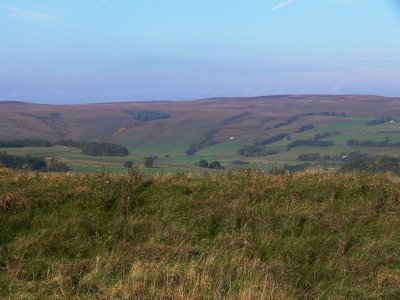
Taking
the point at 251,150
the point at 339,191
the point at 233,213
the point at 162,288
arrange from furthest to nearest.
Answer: the point at 251,150 → the point at 339,191 → the point at 233,213 → the point at 162,288

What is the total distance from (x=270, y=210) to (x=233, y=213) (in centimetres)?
67

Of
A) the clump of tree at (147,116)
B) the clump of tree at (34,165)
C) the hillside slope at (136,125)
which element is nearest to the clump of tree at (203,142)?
the hillside slope at (136,125)

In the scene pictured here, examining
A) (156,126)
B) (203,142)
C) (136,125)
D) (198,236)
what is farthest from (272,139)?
(198,236)

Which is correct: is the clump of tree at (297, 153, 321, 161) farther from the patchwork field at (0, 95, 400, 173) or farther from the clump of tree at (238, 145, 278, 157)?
the clump of tree at (238, 145, 278, 157)

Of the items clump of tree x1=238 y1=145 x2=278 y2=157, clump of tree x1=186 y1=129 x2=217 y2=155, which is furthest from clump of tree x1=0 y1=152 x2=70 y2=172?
clump of tree x1=186 y1=129 x2=217 y2=155

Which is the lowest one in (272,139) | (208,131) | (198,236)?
(272,139)

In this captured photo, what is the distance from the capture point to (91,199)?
751 centimetres

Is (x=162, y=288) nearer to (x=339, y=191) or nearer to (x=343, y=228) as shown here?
(x=343, y=228)

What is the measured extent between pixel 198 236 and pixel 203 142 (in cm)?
4453

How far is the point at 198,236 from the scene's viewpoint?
6.74 m

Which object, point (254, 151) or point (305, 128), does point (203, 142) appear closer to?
point (254, 151)

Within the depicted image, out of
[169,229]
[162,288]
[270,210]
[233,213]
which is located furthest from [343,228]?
[162,288]

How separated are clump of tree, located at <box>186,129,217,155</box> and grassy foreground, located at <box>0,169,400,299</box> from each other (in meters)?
32.2

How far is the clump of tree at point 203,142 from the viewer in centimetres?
4361
